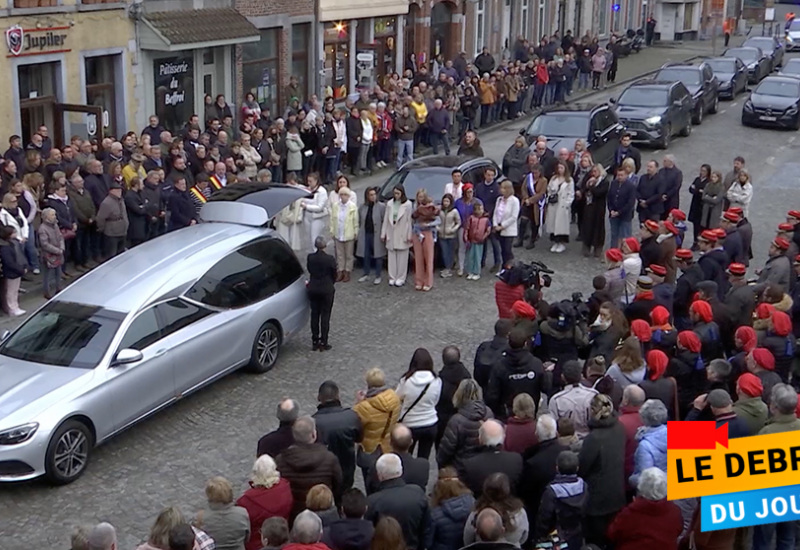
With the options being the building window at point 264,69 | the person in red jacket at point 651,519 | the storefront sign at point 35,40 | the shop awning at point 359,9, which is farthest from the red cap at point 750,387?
the shop awning at point 359,9

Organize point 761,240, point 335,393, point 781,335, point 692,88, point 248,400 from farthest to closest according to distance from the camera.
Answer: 1. point 692,88
2. point 761,240
3. point 248,400
4. point 781,335
5. point 335,393

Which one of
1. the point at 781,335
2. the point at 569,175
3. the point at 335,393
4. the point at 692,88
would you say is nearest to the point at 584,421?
the point at 335,393

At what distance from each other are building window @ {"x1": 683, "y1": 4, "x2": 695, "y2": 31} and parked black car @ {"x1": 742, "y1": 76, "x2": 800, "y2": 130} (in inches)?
1218

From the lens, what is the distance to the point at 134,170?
17109 mm

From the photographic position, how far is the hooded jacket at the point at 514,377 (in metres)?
9.72

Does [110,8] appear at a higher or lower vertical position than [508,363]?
higher

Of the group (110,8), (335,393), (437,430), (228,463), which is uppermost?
(110,8)

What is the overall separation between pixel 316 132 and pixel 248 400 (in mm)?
10830

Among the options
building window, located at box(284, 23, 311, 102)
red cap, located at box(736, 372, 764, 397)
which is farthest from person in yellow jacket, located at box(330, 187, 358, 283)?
building window, located at box(284, 23, 311, 102)

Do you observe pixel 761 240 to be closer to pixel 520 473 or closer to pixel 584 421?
pixel 584 421

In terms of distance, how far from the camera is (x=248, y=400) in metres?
12.1

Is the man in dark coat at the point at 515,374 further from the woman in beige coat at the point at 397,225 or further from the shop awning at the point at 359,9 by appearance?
the shop awning at the point at 359,9

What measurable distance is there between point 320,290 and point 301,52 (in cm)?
1687

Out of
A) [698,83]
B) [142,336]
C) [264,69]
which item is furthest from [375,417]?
[698,83]
